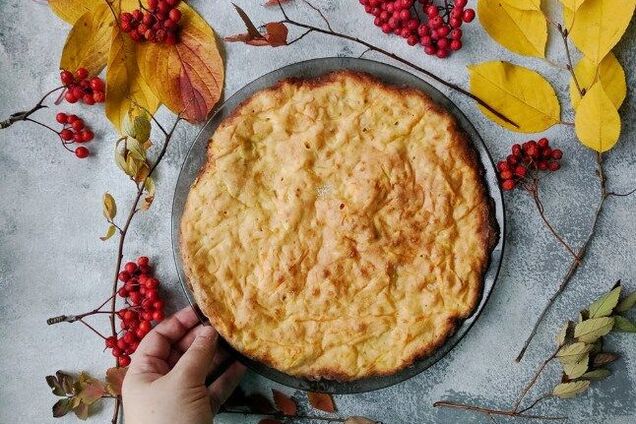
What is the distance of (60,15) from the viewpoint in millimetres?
2275

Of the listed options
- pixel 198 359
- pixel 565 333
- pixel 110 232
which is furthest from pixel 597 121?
pixel 110 232

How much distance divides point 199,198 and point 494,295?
3.52 feet

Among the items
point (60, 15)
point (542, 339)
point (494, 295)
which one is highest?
point (60, 15)

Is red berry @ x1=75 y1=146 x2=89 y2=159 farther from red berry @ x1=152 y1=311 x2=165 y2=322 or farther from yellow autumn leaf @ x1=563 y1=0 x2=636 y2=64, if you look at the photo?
yellow autumn leaf @ x1=563 y1=0 x2=636 y2=64

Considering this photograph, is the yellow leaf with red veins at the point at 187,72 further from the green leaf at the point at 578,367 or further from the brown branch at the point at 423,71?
the green leaf at the point at 578,367

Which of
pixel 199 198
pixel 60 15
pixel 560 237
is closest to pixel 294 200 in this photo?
pixel 199 198

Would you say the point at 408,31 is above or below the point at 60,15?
below

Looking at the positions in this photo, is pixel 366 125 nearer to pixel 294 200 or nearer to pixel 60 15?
pixel 294 200

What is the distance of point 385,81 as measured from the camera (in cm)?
214

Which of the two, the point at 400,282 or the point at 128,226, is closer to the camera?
the point at 400,282

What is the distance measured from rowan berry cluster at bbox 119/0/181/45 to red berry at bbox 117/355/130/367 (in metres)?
1.12

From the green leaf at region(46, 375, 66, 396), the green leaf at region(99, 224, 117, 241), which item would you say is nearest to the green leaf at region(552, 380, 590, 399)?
the green leaf at region(99, 224, 117, 241)

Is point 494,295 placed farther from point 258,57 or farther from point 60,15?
point 60,15

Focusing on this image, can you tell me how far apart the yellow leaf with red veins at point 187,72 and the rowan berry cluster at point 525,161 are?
1.03m
